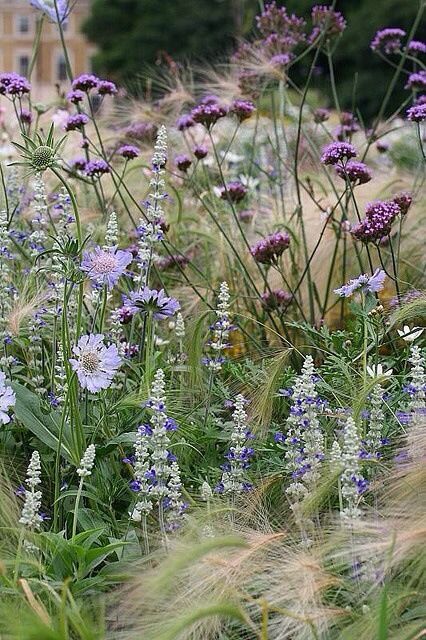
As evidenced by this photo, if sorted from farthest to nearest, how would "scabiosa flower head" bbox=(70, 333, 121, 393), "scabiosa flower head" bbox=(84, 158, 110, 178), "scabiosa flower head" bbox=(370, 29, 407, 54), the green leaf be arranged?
"scabiosa flower head" bbox=(370, 29, 407, 54), "scabiosa flower head" bbox=(84, 158, 110, 178), the green leaf, "scabiosa flower head" bbox=(70, 333, 121, 393)

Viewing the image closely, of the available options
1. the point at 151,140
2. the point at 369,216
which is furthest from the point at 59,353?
the point at 151,140

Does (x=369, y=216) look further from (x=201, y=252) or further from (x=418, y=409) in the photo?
(x=201, y=252)

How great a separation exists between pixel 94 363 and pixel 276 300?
1110 mm

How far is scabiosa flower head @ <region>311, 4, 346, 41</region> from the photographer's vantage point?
11.3 feet

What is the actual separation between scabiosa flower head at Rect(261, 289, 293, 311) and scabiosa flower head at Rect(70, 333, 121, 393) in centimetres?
99

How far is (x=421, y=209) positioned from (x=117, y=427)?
173cm

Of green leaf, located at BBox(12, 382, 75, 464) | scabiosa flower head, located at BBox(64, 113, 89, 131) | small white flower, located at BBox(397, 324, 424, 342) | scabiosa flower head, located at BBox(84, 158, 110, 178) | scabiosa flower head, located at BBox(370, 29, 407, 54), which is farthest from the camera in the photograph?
scabiosa flower head, located at BBox(370, 29, 407, 54)

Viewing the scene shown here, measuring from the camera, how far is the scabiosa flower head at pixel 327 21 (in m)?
3.46

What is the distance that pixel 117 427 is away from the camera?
7.16ft

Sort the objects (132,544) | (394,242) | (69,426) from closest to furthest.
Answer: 1. (132,544)
2. (69,426)
3. (394,242)

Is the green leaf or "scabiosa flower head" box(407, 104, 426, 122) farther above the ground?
"scabiosa flower head" box(407, 104, 426, 122)

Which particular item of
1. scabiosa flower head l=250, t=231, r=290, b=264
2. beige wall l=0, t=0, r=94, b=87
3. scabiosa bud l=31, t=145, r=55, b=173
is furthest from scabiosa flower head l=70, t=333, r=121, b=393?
beige wall l=0, t=0, r=94, b=87

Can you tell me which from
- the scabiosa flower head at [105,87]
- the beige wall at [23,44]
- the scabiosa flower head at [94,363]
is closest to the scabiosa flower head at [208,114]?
the scabiosa flower head at [105,87]

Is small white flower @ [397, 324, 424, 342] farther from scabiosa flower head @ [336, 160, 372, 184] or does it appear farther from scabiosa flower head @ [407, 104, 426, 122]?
scabiosa flower head @ [407, 104, 426, 122]
